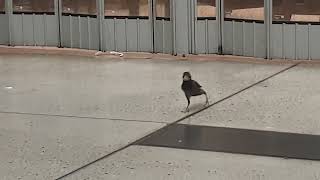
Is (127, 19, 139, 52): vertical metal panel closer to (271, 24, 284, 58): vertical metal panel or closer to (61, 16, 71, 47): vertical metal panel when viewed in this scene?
(61, 16, 71, 47): vertical metal panel

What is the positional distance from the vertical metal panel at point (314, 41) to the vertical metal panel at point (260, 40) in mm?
650

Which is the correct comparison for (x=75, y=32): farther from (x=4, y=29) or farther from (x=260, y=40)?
(x=260, y=40)

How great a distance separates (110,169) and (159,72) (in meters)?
3.98

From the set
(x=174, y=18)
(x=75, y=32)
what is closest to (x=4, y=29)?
(x=75, y=32)

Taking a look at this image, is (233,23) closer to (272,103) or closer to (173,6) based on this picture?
(173,6)

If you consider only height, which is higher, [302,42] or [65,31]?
[65,31]

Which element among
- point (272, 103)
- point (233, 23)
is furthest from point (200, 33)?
point (272, 103)

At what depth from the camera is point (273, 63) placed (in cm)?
970

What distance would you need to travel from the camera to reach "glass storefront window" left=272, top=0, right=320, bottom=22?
955 centimetres

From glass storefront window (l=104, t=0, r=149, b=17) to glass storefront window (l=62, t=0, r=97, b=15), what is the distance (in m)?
0.25

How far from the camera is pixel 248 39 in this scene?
10070 millimetres

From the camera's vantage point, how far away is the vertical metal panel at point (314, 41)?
957 cm

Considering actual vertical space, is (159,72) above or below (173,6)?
below

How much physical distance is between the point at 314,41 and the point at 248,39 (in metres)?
0.93
